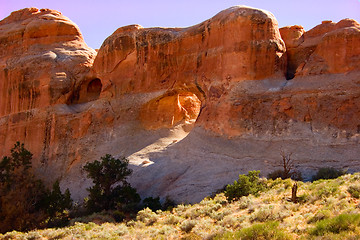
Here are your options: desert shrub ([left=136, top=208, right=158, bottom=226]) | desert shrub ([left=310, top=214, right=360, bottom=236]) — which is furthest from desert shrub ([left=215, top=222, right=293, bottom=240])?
desert shrub ([left=136, top=208, right=158, bottom=226])

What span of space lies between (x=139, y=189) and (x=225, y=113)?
6.72 metres

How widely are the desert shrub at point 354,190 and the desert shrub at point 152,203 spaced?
9.70 m

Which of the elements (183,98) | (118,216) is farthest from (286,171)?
(183,98)

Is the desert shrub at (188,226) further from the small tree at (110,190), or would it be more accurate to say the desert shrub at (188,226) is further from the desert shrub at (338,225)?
the small tree at (110,190)

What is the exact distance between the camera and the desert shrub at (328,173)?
19062 millimetres

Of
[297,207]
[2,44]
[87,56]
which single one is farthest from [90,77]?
[297,207]

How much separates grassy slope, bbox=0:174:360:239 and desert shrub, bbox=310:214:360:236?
4cm

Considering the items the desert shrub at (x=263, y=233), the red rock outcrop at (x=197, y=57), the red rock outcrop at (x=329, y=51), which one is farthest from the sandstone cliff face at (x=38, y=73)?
the desert shrub at (x=263, y=233)

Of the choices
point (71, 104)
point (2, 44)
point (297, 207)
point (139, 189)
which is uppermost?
point (2, 44)

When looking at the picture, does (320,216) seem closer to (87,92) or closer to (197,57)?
(197,57)

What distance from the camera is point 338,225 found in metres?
10.3

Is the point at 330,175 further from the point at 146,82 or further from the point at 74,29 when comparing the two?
the point at 74,29

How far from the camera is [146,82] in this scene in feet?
100

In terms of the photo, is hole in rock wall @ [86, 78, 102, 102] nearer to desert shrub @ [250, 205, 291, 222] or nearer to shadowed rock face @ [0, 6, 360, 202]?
shadowed rock face @ [0, 6, 360, 202]
